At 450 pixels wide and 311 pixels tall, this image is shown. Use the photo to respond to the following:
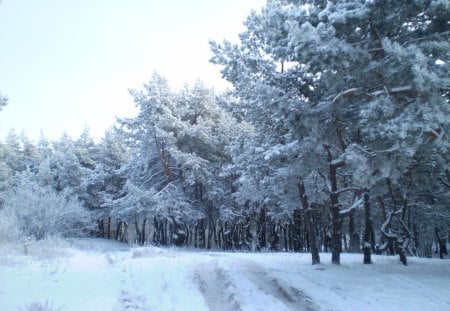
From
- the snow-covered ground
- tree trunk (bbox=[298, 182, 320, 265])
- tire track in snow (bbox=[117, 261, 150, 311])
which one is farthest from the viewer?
tree trunk (bbox=[298, 182, 320, 265])

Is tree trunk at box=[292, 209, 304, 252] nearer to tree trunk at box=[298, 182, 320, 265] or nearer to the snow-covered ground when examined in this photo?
tree trunk at box=[298, 182, 320, 265]

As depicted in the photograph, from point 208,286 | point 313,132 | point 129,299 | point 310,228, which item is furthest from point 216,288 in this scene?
point 310,228

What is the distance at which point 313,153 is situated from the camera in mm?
13891

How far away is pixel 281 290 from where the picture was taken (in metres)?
11.1

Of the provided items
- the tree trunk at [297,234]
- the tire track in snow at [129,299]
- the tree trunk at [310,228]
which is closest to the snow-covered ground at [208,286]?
the tire track in snow at [129,299]

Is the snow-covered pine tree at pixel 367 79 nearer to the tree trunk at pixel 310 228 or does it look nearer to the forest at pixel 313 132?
the forest at pixel 313 132

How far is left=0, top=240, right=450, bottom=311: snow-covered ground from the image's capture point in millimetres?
8742

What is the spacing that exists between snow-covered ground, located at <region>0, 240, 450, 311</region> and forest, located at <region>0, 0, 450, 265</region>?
3046mm

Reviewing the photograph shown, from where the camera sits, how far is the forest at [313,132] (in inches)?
408

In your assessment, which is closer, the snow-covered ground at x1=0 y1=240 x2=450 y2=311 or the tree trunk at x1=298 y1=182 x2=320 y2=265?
the snow-covered ground at x1=0 y1=240 x2=450 y2=311

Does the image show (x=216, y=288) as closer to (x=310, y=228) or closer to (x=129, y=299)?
(x=129, y=299)

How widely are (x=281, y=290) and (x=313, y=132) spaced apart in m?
4.91

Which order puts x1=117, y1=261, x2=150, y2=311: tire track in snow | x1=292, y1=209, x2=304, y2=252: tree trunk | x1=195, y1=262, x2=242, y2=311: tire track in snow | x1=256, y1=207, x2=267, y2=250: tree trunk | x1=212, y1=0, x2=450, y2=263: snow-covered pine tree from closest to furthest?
x1=117, y1=261, x2=150, y2=311: tire track in snow → x1=195, y1=262, x2=242, y2=311: tire track in snow → x1=212, y1=0, x2=450, y2=263: snow-covered pine tree → x1=292, y1=209, x2=304, y2=252: tree trunk → x1=256, y1=207, x2=267, y2=250: tree trunk

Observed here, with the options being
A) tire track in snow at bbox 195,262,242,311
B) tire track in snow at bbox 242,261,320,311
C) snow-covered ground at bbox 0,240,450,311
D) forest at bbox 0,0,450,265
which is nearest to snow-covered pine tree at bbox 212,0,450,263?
forest at bbox 0,0,450,265
